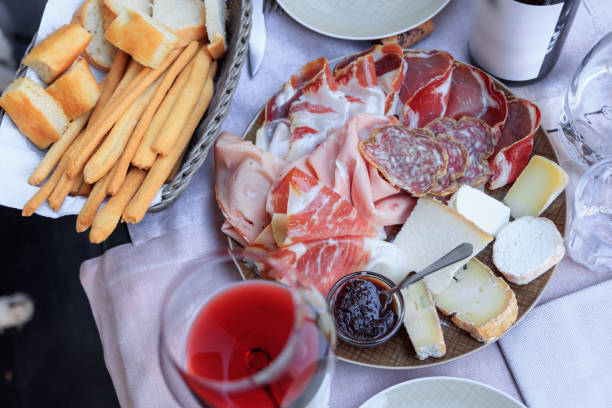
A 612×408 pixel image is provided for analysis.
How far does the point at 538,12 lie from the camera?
2.45 feet

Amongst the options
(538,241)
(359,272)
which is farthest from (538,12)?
(359,272)

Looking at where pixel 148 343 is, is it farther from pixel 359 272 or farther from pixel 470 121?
pixel 470 121

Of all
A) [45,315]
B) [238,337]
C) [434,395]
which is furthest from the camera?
[45,315]

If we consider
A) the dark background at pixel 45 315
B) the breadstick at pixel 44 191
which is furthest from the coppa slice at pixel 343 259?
the dark background at pixel 45 315

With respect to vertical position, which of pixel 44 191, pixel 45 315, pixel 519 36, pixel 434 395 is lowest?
pixel 45 315

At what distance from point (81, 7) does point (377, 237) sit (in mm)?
600

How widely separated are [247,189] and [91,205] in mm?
219

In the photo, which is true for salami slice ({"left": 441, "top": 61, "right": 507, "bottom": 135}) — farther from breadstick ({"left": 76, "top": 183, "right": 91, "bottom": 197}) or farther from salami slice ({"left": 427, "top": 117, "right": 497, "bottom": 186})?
breadstick ({"left": 76, "top": 183, "right": 91, "bottom": 197})

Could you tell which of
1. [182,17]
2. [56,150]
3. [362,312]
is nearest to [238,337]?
[362,312]

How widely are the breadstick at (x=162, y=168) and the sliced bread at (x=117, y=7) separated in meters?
0.17

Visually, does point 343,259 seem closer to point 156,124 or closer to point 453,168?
point 453,168

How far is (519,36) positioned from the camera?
80 centimetres

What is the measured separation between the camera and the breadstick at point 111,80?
2.79 ft

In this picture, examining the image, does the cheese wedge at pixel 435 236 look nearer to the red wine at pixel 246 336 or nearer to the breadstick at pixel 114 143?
the red wine at pixel 246 336
